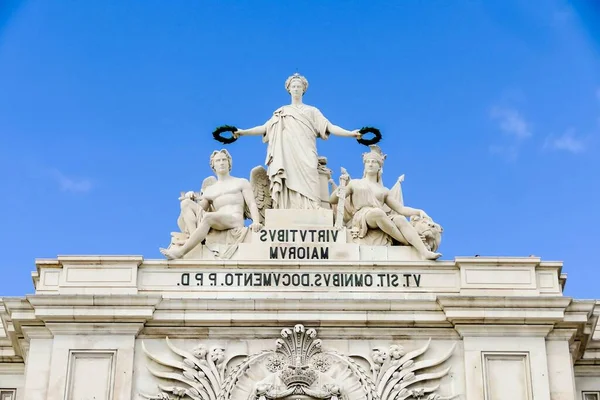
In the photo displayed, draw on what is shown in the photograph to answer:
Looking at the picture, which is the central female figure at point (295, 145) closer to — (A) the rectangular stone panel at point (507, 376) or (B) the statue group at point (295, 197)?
(B) the statue group at point (295, 197)

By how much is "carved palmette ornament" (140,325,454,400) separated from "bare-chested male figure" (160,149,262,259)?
7.89 feet

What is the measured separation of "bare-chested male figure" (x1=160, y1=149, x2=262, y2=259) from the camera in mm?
30750

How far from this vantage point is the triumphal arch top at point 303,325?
94.7 ft

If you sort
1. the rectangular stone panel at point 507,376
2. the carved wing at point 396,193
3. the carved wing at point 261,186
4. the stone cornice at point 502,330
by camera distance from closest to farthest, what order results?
1. the rectangular stone panel at point 507,376
2. the stone cornice at point 502,330
3. the carved wing at point 396,193
4. the carved wing at point 261,186

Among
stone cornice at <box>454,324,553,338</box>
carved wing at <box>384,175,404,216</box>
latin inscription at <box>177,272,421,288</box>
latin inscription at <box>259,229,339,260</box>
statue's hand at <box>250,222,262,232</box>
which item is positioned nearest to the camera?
stone cornice at <box>454,324,553,338</box>

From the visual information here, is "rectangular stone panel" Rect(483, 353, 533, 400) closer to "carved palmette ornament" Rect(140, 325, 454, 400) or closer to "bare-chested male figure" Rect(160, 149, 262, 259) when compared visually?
"carved palmette ornament" Rect(140, 325, 454, 400)

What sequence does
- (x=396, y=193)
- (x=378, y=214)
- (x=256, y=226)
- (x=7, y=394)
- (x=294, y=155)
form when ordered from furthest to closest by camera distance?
(x=294, y=155) → (x=396, y=193) → (x=256, y=226) → (x=7, y=394) → (x=378, y=214)

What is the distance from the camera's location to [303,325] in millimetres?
29328

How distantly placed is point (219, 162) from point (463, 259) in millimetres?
5664

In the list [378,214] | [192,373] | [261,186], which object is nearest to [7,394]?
[192,373]

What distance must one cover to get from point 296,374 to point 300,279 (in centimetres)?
207

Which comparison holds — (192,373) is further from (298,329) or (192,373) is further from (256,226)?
(256,226)

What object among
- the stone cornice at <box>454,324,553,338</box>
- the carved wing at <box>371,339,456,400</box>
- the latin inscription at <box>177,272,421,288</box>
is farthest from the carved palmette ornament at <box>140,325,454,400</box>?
the latin inscription at <box>177,272,421,288</box>

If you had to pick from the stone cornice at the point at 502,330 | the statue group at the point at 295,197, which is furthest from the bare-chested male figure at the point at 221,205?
the stone cornice at the point at 502,330
